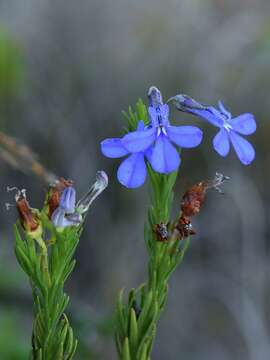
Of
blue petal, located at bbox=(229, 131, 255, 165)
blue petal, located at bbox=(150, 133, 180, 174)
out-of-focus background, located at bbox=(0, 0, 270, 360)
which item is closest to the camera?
blue petal, located at bbox=(150, 133, 180, 174)

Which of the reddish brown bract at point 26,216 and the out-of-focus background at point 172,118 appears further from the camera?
the out-of-focus background at point 172,118

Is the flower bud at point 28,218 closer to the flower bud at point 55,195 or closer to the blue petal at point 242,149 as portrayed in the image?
the flower bud at point 55,195

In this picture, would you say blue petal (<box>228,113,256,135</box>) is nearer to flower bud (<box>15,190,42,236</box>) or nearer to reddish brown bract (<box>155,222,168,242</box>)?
reddish brown bract (<box>155,222,168,242</box>)

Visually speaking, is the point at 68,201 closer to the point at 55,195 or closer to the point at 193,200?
the point at 55,195

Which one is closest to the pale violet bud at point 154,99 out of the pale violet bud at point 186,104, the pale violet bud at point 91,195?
the pale violet bud at point 186,104

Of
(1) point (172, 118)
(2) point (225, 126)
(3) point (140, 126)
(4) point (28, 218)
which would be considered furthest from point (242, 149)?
(1) point (172, 118)

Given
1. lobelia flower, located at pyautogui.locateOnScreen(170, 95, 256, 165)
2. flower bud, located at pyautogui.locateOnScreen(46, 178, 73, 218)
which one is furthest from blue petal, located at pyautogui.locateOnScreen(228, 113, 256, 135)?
flower bud, located at pyautogui.locateOnScreen(46, 178, 73, 218)
